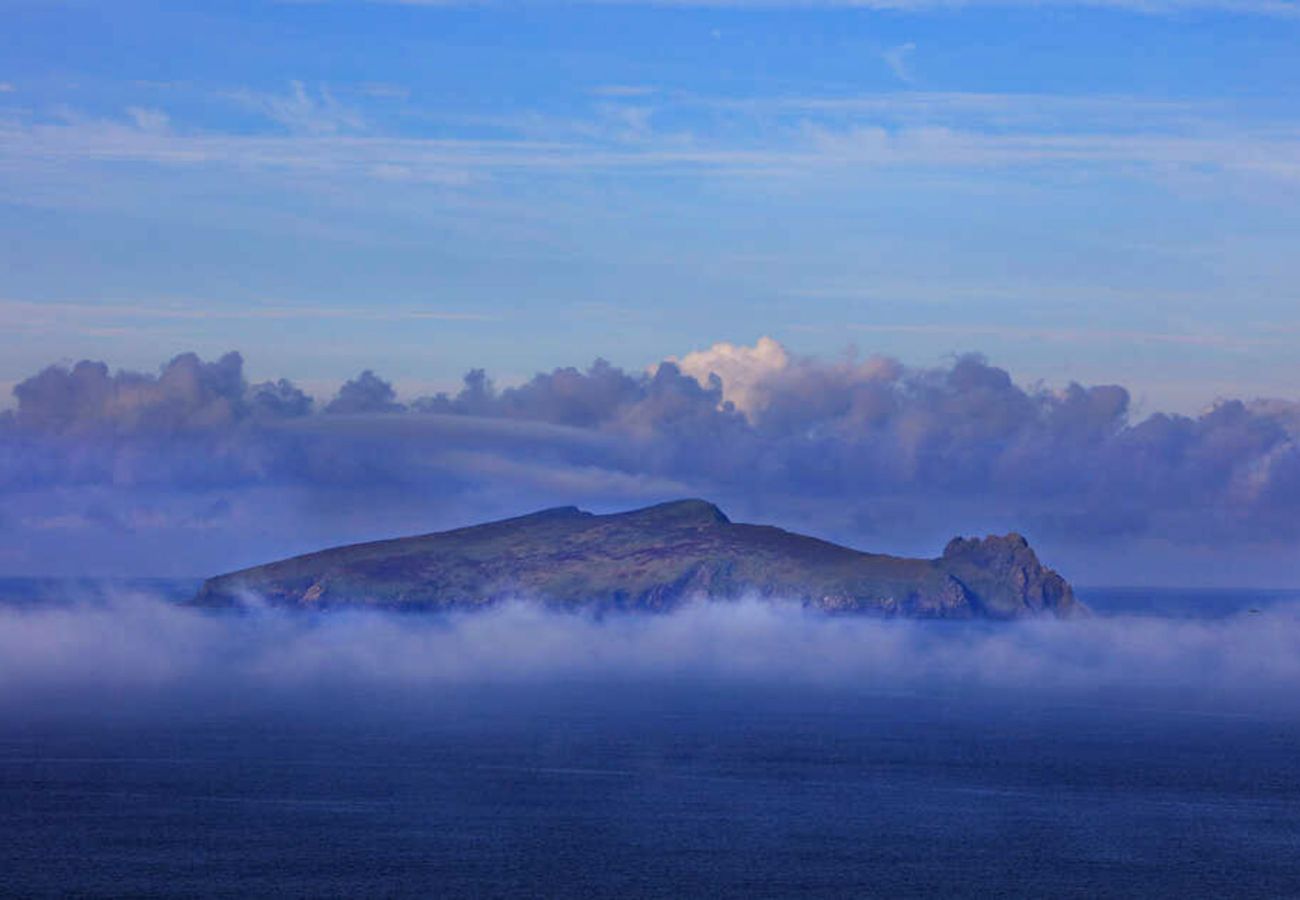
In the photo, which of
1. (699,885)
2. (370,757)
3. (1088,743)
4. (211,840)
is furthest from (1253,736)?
(211,840)

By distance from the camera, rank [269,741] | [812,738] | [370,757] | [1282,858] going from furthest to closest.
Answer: [812,738] → [269,741] → [370,757] → [1282,858]

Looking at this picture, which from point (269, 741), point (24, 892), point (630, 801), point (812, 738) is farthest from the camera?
point (812, 738)

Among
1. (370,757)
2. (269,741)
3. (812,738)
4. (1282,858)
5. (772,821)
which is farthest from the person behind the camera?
(812,738)

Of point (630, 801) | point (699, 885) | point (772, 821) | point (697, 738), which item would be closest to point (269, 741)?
point (697, 738)

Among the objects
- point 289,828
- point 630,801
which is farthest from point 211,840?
point 630,801

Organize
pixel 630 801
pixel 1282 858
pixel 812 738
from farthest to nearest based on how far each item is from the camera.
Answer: pixel 812 738, pixel 630 801, pixel 1282 858

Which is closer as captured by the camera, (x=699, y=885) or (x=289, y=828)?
(x=699, y=885)

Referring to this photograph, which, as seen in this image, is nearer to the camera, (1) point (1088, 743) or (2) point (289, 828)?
(2) point (289, 828)

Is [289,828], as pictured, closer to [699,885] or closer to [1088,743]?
[699,885]

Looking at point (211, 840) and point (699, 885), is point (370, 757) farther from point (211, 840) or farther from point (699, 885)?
point (699, 885)
